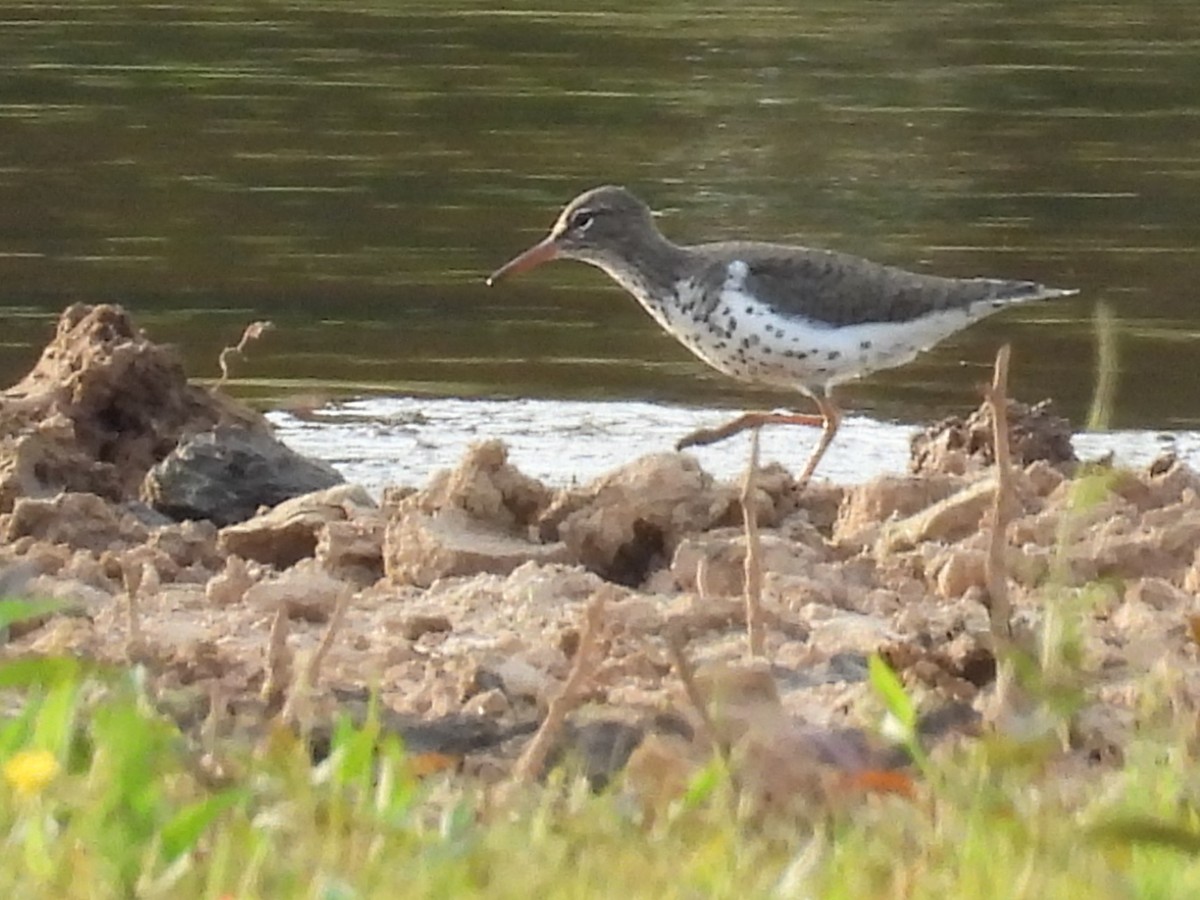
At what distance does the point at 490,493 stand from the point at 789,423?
4.95 feet

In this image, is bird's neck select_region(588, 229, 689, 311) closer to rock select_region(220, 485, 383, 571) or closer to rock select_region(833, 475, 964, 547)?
rock select_region(833, 475, 964, 547)

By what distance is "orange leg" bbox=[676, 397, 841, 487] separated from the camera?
761 centimetres

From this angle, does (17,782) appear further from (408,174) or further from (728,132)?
(728,132)

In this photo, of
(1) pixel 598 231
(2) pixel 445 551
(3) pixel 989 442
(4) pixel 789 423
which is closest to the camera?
(2) pixel 445 551

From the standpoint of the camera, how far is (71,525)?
717 cm

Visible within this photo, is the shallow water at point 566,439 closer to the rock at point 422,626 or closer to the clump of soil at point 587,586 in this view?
the clump of soil at point 587,586

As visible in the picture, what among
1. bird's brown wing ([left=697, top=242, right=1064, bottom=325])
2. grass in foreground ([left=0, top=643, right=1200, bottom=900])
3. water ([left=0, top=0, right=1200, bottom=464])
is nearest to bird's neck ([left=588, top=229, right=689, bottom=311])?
bird's brown wing ([left=697, top=242, right=1064, bottom=325])

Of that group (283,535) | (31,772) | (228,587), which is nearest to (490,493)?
(283,535)

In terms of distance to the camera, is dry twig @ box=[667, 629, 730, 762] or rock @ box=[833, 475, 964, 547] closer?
dry twig @ box=[667, 629, 730, 762]

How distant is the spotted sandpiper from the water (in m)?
0.96

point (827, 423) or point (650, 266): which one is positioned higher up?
point (650, 266)

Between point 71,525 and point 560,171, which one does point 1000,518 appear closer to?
point 71,525

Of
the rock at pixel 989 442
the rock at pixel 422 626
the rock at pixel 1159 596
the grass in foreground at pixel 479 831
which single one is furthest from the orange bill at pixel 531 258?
the grass in foreground at pixel 479 831

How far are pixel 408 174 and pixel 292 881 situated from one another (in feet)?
36.7
